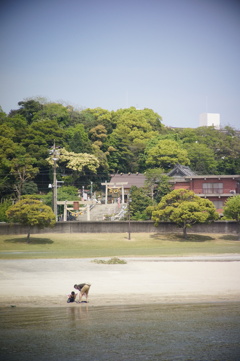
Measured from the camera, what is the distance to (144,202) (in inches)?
2427

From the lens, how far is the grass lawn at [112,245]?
40.9 metres

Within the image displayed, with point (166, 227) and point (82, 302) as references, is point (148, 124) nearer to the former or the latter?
point (166, 227)

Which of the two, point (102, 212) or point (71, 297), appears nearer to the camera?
point (71, 297)

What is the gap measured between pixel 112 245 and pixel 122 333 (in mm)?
30184

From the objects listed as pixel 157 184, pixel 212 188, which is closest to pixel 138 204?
pixel 157 184

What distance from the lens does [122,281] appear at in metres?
26.8

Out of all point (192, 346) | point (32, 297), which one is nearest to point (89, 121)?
point (32, 297)

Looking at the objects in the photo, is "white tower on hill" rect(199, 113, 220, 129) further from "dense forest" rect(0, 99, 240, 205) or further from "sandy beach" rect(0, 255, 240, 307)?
"sandy beach" rect(0, 255, 240, 307)

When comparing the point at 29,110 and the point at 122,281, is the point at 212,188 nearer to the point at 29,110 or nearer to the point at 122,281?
the point at 122,281

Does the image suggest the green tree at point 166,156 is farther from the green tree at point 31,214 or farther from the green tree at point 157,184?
the green tree at point 31,214

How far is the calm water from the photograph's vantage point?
16.0m

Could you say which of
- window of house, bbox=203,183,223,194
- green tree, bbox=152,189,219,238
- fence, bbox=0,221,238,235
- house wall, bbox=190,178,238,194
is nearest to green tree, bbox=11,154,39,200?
fence, bbox=0,221,238,235

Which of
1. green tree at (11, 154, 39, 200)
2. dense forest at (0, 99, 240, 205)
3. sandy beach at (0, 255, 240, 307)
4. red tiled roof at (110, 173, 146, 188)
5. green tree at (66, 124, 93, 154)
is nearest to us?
sandy beach at (0, 255, 240, 307)

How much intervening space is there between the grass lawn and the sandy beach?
4.80m
